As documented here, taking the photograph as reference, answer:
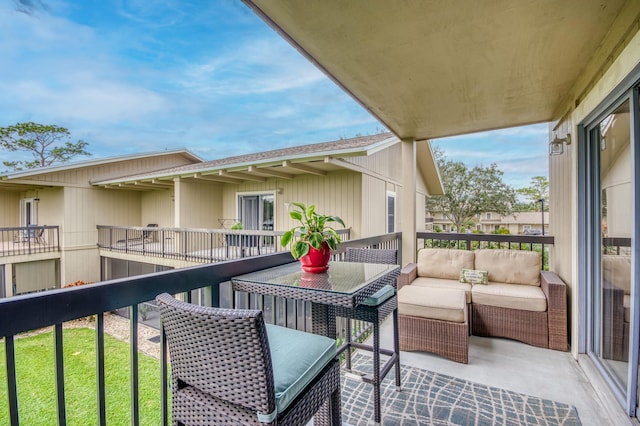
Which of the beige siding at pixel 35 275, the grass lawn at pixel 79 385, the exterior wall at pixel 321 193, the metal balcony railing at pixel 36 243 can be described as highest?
the exterior wall at pixel 321 193

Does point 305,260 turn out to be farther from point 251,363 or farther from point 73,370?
point 73,370

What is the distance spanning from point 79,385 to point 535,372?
6.33 m

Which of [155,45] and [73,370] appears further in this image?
[155,45]

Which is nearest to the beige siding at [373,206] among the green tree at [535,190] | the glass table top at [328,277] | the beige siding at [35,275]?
the glass table top at [328,277]

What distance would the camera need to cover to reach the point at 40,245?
1009 cm

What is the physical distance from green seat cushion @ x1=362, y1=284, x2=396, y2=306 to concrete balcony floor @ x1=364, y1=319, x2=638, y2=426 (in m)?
0.96

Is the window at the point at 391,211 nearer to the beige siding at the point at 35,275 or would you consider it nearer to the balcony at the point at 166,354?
the balcony at the point at 166,354

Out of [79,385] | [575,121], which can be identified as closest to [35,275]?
[79,385]

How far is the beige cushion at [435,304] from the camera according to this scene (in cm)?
271

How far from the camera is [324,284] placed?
5.27 ft

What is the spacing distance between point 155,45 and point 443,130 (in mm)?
14371

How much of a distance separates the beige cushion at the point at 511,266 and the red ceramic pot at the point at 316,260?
286 cm

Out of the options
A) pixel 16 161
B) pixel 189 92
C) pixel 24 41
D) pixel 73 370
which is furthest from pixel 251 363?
pixel 189 92

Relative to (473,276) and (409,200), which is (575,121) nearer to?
(473,276)
